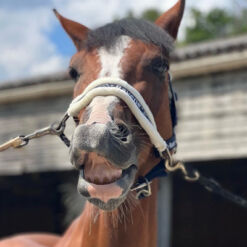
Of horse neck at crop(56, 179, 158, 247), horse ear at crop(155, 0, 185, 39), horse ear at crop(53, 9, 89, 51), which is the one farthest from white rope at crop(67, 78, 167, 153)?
horse ear at crop(155, 0, 185, 39)


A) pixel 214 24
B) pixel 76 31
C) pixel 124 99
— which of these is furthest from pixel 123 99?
pixel 214 24

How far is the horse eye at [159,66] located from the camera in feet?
6.89

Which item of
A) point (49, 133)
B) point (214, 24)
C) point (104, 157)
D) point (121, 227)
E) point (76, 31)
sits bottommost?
point (214, 24)

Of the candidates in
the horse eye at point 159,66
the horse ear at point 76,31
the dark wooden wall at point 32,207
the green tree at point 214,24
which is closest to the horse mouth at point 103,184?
the horse eye at point 159,66

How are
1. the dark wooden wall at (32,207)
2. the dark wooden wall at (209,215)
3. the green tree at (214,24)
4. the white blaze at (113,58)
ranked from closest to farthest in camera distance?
the white blaze at (113,58), the dark wooden wall at (209,215), the dark wooden wall at (32,207), the green tree at (214,24)

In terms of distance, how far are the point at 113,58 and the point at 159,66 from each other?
239mm

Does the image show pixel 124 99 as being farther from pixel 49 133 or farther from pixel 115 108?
pixel 49 133

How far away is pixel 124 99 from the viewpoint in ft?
6.09

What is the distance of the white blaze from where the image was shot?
1960 millimetres

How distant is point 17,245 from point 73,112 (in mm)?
1532

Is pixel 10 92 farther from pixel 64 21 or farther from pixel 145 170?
pixel 145 170

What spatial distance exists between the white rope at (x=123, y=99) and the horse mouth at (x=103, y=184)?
0.85 ft

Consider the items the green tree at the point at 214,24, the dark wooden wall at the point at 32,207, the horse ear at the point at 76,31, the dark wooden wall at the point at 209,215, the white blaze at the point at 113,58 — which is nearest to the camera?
the white blaze at the point at 113,58

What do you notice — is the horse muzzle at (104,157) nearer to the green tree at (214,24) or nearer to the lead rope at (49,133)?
the lead rope at (49,133)
